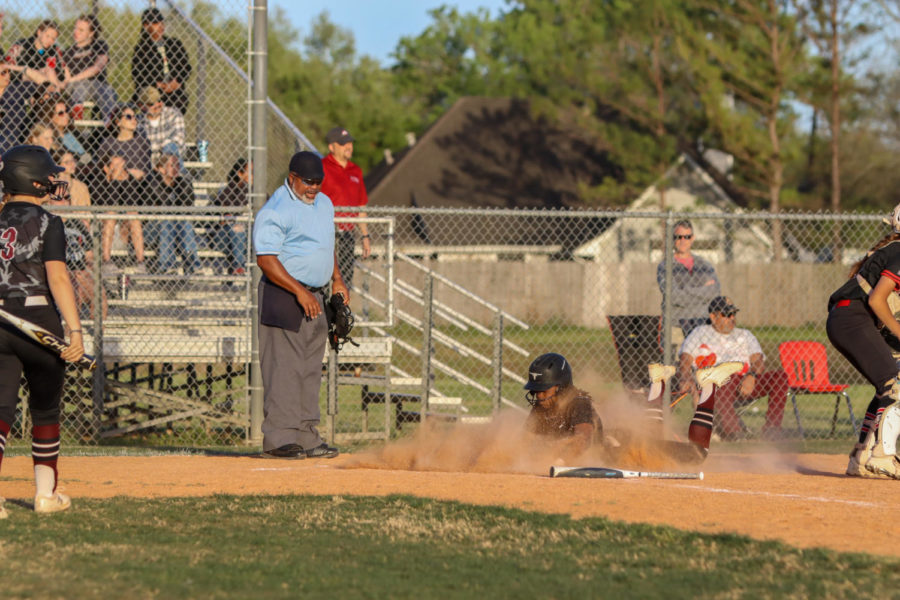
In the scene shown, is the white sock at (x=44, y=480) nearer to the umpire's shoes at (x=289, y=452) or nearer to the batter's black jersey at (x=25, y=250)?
the batter's black jersey at (x=25, y=250)

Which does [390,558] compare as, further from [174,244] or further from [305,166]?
[174,244]

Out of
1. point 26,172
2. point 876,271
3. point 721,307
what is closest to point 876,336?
point 876,271

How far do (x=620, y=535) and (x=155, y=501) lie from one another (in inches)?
119

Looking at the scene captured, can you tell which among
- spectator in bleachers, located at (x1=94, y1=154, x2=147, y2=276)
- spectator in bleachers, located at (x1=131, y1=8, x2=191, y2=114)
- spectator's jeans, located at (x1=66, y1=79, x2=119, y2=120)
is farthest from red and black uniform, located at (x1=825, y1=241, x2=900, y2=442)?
spectator's jeans, located at (x1=66, y1=79, x2=119, y2=120)

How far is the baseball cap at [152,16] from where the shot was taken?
46.1 feet

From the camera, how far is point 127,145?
13258mm

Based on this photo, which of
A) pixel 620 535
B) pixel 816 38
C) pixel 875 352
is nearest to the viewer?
pixel 620 535

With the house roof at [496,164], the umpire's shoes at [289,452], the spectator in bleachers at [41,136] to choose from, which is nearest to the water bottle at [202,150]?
the spectator in bleachers at [41,136]

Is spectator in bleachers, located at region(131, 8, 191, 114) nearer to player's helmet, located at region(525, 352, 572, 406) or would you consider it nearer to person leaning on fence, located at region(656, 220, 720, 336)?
person leaning on fence, located at region(656, 220, 720, 336)

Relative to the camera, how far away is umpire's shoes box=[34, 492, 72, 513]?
22.7ft

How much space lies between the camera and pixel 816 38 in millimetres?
32906

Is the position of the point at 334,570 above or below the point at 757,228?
below

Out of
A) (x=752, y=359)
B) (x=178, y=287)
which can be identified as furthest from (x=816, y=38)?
(x=178, y=287)

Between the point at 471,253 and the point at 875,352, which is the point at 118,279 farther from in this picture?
the point at 471,253
